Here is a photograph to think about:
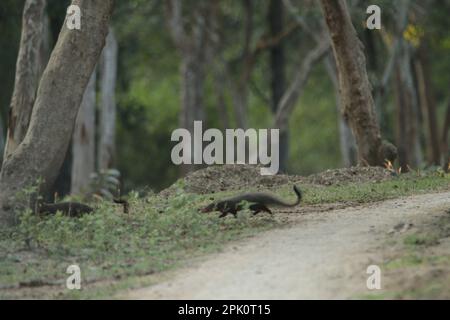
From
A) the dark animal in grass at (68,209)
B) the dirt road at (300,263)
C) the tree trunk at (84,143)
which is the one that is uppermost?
the tree trunk at (84,143)

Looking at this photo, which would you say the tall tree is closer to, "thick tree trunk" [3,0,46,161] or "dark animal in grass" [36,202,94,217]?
"thick tree trunk" [3,0,46,161]

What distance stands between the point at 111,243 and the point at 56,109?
2545 mm

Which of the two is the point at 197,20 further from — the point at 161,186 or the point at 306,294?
the point at 306,294

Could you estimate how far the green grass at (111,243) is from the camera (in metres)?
10.6

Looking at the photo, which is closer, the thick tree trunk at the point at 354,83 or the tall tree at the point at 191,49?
the thick tree trunk at the point at 354,83

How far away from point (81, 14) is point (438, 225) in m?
5.21

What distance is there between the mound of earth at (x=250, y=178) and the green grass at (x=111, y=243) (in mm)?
1790

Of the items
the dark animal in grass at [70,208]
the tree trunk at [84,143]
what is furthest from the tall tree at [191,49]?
the dark animal in grass at [70,208]

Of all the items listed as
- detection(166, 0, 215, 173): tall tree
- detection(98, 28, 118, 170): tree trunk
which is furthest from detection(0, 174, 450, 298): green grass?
detection(166, 0, 215, 173): tall tree

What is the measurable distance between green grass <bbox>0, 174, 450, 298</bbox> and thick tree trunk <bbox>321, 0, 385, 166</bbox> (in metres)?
4.62

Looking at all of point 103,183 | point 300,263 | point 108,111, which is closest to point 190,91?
point 108,111

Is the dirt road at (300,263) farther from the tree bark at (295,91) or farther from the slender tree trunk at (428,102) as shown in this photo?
the slender tree trunk at (428,102)

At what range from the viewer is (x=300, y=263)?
10195mm

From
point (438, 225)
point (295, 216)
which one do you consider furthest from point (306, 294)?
point (295, 216)
